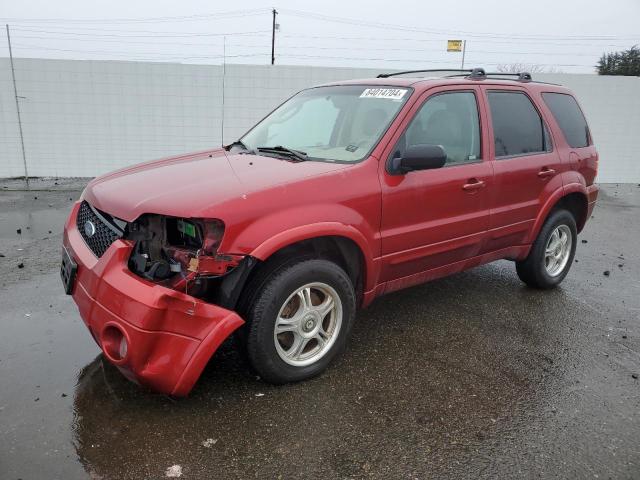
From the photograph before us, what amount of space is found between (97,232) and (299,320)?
1.35 m

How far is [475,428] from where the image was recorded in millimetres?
2748

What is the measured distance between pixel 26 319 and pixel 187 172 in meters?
1.98

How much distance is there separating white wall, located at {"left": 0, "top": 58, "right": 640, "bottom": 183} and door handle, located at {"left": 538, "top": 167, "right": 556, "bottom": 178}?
767 centimetres

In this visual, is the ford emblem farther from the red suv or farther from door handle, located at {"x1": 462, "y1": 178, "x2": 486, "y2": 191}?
door handle, located at {"x1": 462, "y1": 178, "x2": 486, "y2": 191}

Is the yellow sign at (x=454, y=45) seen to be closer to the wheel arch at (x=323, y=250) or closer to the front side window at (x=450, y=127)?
the front side window at (x=450, y=127)

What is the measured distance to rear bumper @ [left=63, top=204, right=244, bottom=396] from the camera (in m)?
2.49

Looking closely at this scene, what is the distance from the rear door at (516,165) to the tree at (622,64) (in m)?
34.6

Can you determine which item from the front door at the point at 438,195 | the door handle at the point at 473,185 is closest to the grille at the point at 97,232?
the front door at the point at 438,195

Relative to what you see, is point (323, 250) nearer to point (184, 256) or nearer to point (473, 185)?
point (184, 256)

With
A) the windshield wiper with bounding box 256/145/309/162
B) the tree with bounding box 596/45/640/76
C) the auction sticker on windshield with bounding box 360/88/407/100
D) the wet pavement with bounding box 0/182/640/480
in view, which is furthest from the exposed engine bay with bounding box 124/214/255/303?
the tree with bounding box 596/45/640/76

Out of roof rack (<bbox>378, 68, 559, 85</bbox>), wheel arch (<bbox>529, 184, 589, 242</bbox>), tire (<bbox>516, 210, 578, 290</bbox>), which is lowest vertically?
tire (<bbox>516, 210, 578, 290</bbox>)

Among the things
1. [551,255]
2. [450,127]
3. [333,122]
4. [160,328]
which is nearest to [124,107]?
[333,122]

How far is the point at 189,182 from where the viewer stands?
292cm

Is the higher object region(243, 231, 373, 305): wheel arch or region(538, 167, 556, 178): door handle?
region(538, 167, 556, 178): door handle
